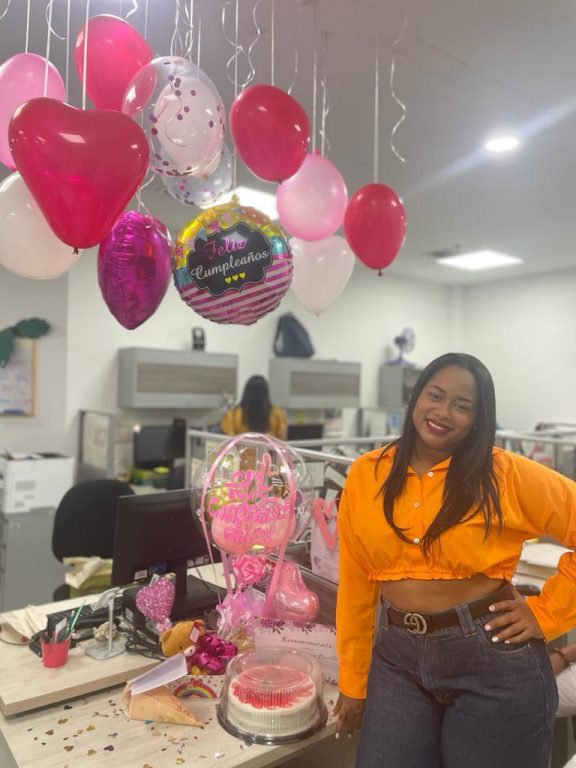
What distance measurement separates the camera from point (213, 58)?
2.41 metres

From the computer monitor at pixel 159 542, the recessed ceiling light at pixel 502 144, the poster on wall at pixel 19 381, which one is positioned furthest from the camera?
the poster on wall at pixel 19 381

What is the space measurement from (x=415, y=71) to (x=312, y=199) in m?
0.82

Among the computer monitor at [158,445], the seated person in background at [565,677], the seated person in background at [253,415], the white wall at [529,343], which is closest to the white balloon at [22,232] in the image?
the seated person in background at [565,677]

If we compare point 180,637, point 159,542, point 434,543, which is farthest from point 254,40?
point 180,637

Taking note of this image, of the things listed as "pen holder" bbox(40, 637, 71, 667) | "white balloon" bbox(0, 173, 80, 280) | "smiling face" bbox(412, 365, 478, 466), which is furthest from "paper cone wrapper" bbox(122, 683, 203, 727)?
A: "white balloon" bbox(0, 173, 80, 280)

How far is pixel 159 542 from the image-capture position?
1.76 meters

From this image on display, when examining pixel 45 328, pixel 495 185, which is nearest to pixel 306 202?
pixel 495 185

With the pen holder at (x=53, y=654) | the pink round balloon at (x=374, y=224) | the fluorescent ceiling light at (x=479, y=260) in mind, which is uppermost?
the fluorescent ceiling light at (x=479, y=260)

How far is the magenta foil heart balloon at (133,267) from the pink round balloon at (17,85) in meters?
0.34

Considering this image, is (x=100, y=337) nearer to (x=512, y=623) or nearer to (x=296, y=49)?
(x=296, y=49)

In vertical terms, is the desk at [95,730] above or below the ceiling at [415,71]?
below

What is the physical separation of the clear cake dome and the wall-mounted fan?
5.32 meters

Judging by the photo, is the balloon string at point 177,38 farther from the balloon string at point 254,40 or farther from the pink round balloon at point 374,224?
the pink round balloon at point 374,224

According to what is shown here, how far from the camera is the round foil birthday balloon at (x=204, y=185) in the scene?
75.5 inches
